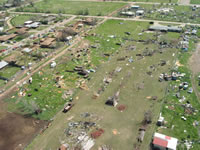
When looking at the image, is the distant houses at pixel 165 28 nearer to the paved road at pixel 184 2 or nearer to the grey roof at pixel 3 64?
the paved road at pixel 184 2

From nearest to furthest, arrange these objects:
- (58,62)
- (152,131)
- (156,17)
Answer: (152,131) < (58,62) < (156,17)

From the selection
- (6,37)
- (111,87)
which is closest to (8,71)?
(6,37)

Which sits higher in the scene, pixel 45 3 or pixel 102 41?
pixel 45 3

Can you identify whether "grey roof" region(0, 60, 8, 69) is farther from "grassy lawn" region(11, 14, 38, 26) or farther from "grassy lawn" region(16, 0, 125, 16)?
"grassy lawn" region(16, 0, 125, 16)

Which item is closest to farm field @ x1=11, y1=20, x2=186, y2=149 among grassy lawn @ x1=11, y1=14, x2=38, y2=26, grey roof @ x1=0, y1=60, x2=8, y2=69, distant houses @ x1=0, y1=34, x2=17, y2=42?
grey roof @ x1=0, y1=60, x2=8, y2=69

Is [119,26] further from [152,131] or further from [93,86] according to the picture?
[152,131]

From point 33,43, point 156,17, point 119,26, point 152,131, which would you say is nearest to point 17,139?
point 152,131

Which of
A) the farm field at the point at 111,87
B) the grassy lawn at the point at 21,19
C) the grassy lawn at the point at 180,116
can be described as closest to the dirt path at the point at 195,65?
the grassy lawn at the point at 180,116
